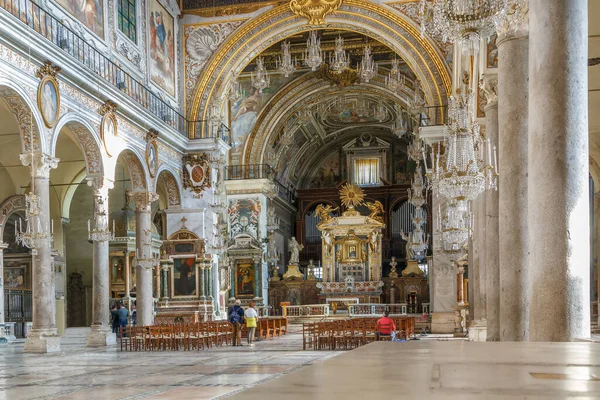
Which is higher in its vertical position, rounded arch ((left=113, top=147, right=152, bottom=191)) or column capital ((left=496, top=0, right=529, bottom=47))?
column capital ((left=496, top=0, right=529, bottom=47))

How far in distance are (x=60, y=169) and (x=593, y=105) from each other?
1738cm

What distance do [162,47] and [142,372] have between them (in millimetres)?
15063

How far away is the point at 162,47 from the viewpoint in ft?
80.4

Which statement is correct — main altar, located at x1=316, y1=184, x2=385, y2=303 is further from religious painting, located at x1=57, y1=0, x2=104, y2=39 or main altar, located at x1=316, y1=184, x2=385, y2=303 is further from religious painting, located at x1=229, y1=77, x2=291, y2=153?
religious painting, located at x1=57, y1=0, x2=104, y2=39

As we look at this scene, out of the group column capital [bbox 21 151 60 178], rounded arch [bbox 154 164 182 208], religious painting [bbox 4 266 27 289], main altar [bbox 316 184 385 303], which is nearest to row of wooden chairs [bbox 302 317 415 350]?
column capital [bbox 21 151 60 178]

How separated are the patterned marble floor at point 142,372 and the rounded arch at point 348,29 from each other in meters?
10.5

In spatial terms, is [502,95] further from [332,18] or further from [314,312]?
[314,312]

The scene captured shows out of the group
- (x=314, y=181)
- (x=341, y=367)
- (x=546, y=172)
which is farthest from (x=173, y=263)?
(x=341, y=367)

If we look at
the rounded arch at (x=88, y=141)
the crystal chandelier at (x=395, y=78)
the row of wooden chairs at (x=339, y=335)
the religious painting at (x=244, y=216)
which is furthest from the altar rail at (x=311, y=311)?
the row of wooden chairs at (x=339, y=335)

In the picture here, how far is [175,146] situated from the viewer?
24984mm

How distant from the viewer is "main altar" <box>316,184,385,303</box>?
118ft

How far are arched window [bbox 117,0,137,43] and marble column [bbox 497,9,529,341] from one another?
14.7 metres

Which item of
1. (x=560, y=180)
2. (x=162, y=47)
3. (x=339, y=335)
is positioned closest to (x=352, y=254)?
(x=162, y=47)

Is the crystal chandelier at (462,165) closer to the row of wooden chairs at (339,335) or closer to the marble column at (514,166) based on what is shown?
the marble column at (514,166)
